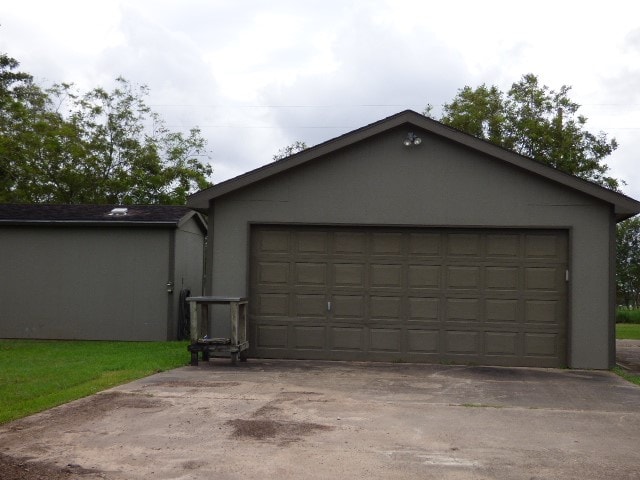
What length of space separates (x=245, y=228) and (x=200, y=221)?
6.64 m

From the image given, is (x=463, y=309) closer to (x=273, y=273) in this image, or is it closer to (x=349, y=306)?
(x=349, y=306)

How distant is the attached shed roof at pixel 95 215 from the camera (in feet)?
56.7

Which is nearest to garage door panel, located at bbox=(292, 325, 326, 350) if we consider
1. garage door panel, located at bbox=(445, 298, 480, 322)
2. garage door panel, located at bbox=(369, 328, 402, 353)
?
garage door panel, located at bbox=(369, 328, 402, 353)

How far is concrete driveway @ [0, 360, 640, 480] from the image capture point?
19.8 feet

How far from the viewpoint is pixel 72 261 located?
1748cm

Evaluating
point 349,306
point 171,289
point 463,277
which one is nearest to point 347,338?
point 349,306

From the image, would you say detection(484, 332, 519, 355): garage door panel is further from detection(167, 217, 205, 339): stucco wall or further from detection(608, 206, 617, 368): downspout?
detection(167, 217, 205, 339): stucco wall

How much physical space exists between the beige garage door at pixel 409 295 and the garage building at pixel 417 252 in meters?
0.02

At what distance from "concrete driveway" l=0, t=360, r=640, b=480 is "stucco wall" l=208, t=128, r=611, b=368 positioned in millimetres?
2137

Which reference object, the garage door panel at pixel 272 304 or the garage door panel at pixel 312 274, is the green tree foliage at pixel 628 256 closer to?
the garage door panel at pixel 312 274

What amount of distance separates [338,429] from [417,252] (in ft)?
20.4

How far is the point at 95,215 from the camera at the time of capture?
58.4ft

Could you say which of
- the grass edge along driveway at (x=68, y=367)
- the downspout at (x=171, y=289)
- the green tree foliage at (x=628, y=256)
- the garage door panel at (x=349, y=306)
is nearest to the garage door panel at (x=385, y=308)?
the garage door panel at (x=349, y=306)

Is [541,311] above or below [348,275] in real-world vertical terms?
below
